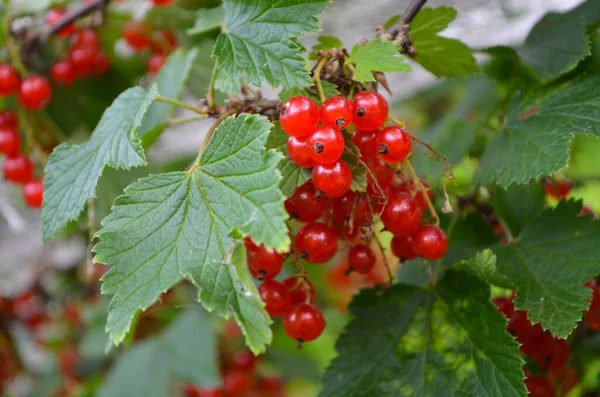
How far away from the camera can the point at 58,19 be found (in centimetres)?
124

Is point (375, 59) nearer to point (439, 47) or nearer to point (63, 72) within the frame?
point (439, 47)

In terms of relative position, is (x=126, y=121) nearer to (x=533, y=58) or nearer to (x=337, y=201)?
(x=337, y=201)

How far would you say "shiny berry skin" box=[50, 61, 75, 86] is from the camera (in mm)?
1299

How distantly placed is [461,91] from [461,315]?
1595mm

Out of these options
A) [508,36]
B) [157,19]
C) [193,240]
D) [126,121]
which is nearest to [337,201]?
[193,240]

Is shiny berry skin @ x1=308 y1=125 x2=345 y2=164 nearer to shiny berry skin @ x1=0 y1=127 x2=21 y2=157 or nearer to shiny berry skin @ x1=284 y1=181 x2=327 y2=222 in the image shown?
shiny berry skin @ x1=284 y1=181 x2=327 y2=222

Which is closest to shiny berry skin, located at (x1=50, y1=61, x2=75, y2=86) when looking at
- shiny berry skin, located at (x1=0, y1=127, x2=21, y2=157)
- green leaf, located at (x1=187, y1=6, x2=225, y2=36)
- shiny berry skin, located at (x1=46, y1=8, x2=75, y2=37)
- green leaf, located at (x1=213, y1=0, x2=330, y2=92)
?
shiny berry skin, located at (x1=46, y1=8, x2=75, y2=37)

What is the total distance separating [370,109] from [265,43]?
7.0 inches

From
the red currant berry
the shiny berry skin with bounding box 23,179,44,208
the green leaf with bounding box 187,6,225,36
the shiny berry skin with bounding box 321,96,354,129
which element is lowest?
the shiny berry skin with bounding box 23,179,44,208

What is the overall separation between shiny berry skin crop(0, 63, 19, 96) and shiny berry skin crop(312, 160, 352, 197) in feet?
2.77

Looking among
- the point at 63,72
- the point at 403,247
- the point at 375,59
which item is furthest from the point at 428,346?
the point at 63,72

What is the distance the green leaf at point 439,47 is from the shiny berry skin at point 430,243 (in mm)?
279

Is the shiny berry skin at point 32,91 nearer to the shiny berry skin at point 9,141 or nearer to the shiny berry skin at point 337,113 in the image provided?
the shiny berry skin at point 9,141

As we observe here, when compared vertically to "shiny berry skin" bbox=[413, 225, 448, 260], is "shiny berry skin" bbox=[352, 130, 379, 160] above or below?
above
